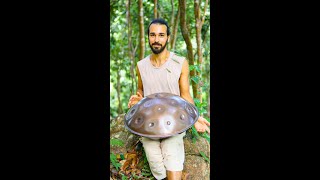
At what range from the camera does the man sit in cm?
360

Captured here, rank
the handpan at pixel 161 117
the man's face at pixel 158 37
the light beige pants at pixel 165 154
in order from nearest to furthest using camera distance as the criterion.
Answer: the handpan at pixel 161 117, the light beige pants at pixel 165 154, the man's face at pixel 158 37

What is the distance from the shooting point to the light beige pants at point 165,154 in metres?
3.57

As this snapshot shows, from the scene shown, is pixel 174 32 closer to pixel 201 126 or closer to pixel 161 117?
pixel 201 126

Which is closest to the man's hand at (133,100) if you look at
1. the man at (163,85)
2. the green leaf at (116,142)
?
the man at (163,85)

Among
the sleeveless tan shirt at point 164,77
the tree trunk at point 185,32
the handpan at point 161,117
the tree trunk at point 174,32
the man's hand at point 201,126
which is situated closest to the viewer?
the handpan at point 161,117

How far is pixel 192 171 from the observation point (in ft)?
12.9

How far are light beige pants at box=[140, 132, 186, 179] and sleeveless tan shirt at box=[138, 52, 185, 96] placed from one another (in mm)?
546

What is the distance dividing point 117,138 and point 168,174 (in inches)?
32.4

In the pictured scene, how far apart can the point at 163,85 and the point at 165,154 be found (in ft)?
2.39

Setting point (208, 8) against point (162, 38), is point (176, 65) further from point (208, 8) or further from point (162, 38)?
point (208, 8)

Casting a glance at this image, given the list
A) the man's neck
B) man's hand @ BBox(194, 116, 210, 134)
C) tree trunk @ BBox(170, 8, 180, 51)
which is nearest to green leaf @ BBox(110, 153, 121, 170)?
man's hand @ BBox(194, 116, 210, 134)

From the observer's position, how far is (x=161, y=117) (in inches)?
135

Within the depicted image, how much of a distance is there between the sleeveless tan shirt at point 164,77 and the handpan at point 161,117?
10.3 inches

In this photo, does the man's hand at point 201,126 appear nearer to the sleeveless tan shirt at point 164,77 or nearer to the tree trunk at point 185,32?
the sleeveless tan shirt at point 164,77
